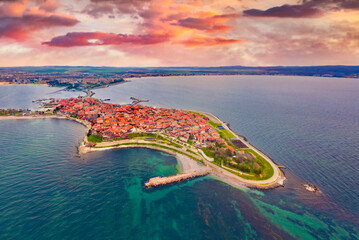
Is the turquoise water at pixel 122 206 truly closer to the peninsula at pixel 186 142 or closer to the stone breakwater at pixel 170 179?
the stone breakwater at pixel 170 179

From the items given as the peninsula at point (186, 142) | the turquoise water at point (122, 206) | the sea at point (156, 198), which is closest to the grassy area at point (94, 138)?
the peninsula at point (186, 142)

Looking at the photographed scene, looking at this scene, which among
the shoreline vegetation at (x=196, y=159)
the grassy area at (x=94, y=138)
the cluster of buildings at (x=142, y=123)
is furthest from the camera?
the cluster of buildings at (x=142, y=123)

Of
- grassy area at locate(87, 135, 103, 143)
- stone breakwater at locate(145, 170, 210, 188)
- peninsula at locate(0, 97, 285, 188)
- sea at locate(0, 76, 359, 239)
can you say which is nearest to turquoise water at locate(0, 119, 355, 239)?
sea at locate(0, 76, 359, 239)

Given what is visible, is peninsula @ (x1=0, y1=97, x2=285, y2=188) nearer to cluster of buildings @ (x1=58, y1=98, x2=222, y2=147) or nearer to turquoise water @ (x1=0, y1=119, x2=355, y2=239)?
cluster of buildings @ (x1=58, y1=98, x2=222, y2=147)

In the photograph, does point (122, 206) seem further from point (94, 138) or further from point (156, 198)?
point (94, 138)

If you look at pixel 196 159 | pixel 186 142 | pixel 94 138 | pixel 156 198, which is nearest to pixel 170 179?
pixel 156 198

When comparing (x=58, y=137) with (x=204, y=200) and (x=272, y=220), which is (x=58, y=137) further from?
(x=272, y=220)
